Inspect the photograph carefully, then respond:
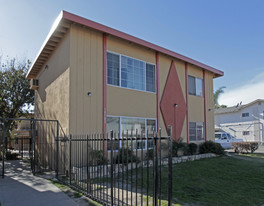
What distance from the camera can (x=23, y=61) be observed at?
1661 centimetres

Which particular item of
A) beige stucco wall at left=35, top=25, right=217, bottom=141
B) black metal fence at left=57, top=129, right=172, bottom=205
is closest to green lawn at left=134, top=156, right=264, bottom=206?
black metal fence at left=57, top=129, right=172, bottom=205

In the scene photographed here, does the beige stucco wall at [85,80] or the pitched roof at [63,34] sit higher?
the pitched roof at [63,34]

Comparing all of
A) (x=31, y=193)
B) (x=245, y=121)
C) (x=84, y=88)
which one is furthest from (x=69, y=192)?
(x=245, y=121)

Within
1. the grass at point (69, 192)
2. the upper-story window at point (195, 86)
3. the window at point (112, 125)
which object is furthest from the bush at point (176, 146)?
the grass at point (69, 192)

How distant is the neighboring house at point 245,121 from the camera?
90.4 ft

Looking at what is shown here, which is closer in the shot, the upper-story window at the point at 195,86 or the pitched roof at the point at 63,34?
the pitched roof at the point at 63,34

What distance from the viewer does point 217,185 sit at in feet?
Answer: 22.3

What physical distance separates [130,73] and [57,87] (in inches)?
136

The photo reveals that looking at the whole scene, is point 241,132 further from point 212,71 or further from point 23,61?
point 23,61

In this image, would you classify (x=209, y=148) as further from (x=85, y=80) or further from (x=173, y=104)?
(x=85, y=80)

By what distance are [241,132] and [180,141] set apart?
21285mm

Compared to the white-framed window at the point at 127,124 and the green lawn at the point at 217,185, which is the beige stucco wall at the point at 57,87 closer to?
the white-framed window at the point at 127,124

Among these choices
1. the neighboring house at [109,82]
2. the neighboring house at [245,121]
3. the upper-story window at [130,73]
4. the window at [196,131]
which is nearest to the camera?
the neighboring house at [109,82]

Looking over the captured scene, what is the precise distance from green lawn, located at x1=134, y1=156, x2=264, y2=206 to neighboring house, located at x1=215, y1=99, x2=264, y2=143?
2099cm
